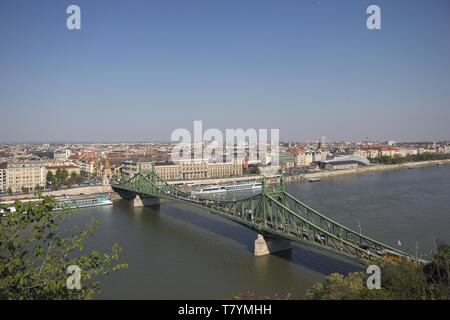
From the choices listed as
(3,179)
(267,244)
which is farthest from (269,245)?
(3,179)

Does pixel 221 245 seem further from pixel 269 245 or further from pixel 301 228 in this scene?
pixel 301 228

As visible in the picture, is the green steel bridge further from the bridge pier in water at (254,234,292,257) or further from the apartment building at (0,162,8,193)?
the apartment building at (0,162,8,193)

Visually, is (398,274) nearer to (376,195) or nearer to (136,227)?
(136,227)

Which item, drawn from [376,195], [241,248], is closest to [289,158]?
[376,195]

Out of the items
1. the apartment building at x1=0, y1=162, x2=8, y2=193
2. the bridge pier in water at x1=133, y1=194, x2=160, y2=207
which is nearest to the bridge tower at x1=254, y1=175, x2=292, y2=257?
the bridge pier in water at x1=133, y1=194, x2=160, y2=207

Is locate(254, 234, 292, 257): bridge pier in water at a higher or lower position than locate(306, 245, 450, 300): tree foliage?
lower

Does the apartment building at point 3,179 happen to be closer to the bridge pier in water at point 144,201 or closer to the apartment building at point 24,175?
the apartment building at point 24,175
